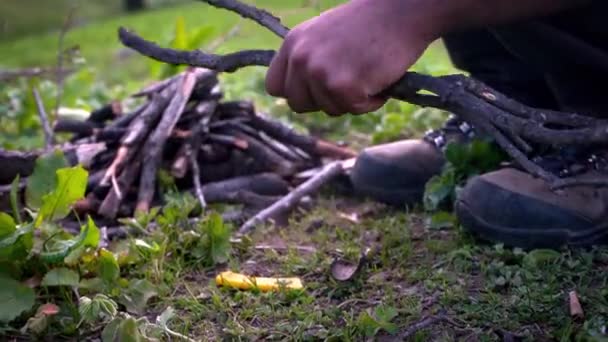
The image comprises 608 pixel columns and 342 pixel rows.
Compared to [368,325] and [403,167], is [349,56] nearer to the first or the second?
[368,325]

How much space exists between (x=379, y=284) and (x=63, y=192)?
Result: 76 cm

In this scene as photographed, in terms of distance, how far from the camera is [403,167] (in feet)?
8.04

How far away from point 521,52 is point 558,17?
137 millimetres

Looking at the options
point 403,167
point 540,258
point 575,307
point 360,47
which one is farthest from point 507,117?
point 403,167

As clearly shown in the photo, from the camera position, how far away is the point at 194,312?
186cm

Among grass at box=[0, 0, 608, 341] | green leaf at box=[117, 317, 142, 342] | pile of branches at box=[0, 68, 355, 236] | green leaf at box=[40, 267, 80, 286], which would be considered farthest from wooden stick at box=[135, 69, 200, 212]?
green leaf at box=[117, 317, 142, 342]

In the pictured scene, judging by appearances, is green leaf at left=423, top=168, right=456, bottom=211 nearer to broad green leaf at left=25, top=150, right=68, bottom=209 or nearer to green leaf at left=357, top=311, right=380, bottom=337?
green leaf at left=357, top=311, right=380, bottom=337

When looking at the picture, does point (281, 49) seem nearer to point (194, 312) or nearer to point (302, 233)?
point (194, 312)

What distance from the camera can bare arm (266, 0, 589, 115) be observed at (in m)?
1.37

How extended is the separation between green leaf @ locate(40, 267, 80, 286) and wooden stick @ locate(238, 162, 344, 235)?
0.56 m

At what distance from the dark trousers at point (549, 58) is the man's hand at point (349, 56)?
426 mm

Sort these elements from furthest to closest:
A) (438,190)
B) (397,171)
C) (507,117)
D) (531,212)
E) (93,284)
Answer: (397,171) < (438,190) < (531,212) < (93,284) < (507,117)

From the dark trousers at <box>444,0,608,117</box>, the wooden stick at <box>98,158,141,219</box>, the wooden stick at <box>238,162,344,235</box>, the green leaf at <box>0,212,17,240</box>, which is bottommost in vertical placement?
the wooden stick at <box>238,162,344,235</box>

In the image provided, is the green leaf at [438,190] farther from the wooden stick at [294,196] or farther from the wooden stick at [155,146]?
the wooden stick at [155,146]
